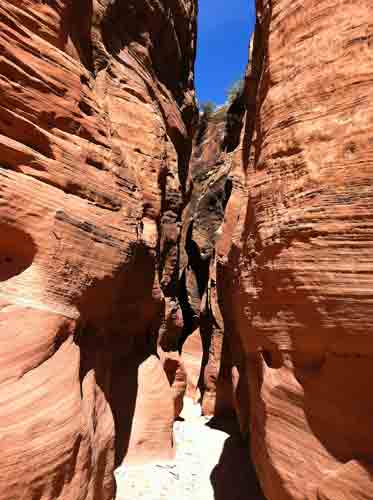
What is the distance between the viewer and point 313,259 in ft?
14.0

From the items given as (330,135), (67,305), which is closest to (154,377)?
(67,305)

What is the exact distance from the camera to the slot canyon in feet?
13.3

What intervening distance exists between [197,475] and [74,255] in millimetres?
5005

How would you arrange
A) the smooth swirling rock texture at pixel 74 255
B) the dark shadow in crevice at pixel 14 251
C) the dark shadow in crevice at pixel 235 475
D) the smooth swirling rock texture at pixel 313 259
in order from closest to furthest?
the smooth swirling rock texture at pixel 313 259 < the smooth swirling rock texture at pixel 74 255 < the dark shadow in crevice at pixel 14 251 < the dark shadow in crevice at pixel 235 475

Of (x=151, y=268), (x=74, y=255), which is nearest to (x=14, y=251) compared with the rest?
(x=74, y=255)

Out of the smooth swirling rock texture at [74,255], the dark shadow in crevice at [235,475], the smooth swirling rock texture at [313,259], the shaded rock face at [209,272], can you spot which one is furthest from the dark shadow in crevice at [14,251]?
the shaded rock face at [209,272]

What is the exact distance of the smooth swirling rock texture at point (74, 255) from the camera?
14.0 ft

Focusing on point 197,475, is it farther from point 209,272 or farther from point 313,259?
point 209,272

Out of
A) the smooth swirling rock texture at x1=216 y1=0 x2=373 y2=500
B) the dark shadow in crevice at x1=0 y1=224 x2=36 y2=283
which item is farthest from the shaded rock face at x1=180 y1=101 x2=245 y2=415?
the dark shadow in crevice at x1=0 y1=224 x2=36 y2=283

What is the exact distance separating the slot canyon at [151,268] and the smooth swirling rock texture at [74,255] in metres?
0.02

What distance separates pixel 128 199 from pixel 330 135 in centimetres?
345

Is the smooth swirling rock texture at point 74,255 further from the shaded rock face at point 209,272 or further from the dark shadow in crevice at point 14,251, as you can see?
the shaded rock face at point 209,272

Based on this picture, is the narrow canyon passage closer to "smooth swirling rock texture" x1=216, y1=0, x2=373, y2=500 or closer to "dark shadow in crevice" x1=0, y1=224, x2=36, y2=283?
"smooth swirling rock texture" x1=216, y1=0, x2=373, y2=500

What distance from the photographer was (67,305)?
204 inches
